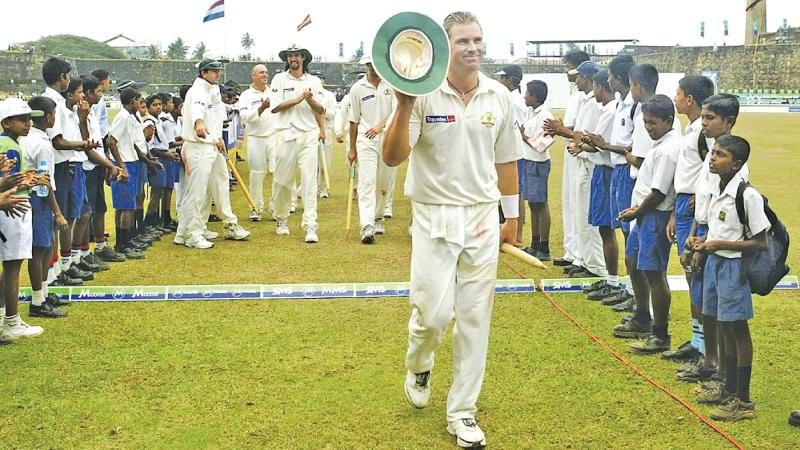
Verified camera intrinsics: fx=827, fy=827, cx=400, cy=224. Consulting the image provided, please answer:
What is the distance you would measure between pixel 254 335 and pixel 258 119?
7.03 meters

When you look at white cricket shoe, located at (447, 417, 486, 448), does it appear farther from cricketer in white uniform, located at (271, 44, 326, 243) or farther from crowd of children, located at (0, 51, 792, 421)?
cricketer in white uniform, located at (271, 44, 326, 243)

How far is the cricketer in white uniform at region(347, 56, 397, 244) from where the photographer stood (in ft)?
36.8

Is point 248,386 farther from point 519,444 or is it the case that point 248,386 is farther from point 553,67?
point 553,67

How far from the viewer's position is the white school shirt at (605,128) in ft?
26.9

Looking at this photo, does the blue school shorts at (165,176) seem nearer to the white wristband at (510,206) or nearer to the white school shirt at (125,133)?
the white school shirt at (125,133)

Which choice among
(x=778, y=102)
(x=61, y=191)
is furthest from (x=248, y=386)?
(x=778, y=102)

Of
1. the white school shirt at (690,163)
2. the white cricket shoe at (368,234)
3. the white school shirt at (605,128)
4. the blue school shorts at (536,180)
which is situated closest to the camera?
the white school shirt at (690,163)

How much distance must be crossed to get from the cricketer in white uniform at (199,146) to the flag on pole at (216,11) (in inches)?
220

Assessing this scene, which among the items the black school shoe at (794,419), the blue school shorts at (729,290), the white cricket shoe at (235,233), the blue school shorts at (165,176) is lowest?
the black school shoe at (794,419)

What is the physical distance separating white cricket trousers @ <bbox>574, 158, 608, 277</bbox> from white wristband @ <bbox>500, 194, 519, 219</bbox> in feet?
13.0

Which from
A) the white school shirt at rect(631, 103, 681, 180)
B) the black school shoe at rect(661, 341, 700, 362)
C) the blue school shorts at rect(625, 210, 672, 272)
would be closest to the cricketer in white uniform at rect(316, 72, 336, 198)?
the white school shirt at rect(631, 103, 681, 180)

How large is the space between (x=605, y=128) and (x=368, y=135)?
3764 mm

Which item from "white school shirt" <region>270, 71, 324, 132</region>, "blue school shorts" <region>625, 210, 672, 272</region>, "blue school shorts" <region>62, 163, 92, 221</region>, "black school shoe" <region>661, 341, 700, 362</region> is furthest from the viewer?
"white school shirt" <region>270, 71, 324, 132</region>

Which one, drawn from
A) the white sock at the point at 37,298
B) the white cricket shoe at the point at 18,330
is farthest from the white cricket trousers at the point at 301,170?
the white cricket shoe at the point at 18,330
